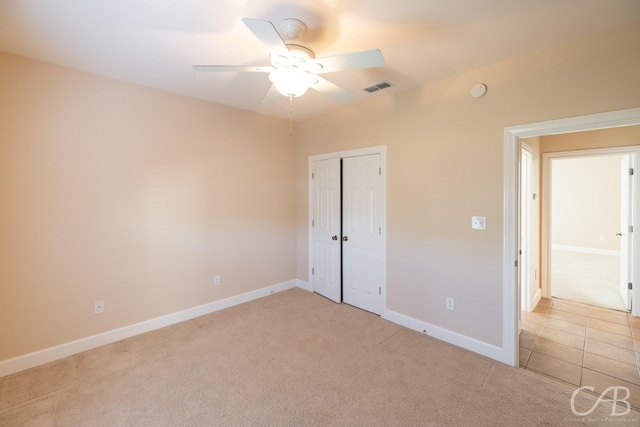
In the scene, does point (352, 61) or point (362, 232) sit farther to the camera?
point (362, 232)

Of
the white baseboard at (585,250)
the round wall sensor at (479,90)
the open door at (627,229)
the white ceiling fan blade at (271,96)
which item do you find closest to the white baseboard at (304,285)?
the white ceiling fan blade at (271,96)

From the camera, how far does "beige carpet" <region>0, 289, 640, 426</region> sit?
1838 millimetres

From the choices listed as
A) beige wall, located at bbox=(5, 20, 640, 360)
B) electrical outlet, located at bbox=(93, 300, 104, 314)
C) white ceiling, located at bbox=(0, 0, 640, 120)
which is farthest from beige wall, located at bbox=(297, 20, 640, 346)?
electrical outlet, located at bbox=(93, 300, 104, 314)

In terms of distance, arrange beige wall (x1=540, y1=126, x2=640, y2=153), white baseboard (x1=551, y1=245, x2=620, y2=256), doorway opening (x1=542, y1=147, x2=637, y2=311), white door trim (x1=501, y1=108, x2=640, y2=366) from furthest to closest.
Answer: white baseboard (x1=551, y1=245, x2=620, y2=256) → doorway opening (x1=542, y1=147, x2=637, y2=311) → beige wall (x1=540, y1=126, x2=640, y2=153) → white door trim (x1=501, y1=108, x2=640, y2=366)

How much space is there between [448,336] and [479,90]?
2.46m

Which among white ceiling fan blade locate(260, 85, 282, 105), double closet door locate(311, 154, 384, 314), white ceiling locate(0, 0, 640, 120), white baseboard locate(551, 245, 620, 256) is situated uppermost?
white ceiling locate(0, 0, 640, 120)

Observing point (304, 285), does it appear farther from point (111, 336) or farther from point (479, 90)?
Answer: point (479, 90)

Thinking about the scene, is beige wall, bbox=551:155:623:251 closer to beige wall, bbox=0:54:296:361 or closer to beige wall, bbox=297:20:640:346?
beige wall, bbox=297:20:640:346

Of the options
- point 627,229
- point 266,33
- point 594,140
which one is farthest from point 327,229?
point 627,229

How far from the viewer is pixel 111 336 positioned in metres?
2.79

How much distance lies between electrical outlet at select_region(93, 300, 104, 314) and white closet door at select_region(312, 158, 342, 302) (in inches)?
104

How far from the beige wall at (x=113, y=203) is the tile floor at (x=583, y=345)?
3.46 metres

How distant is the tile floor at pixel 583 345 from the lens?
2.26 meters

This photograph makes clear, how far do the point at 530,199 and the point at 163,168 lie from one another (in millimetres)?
4652
